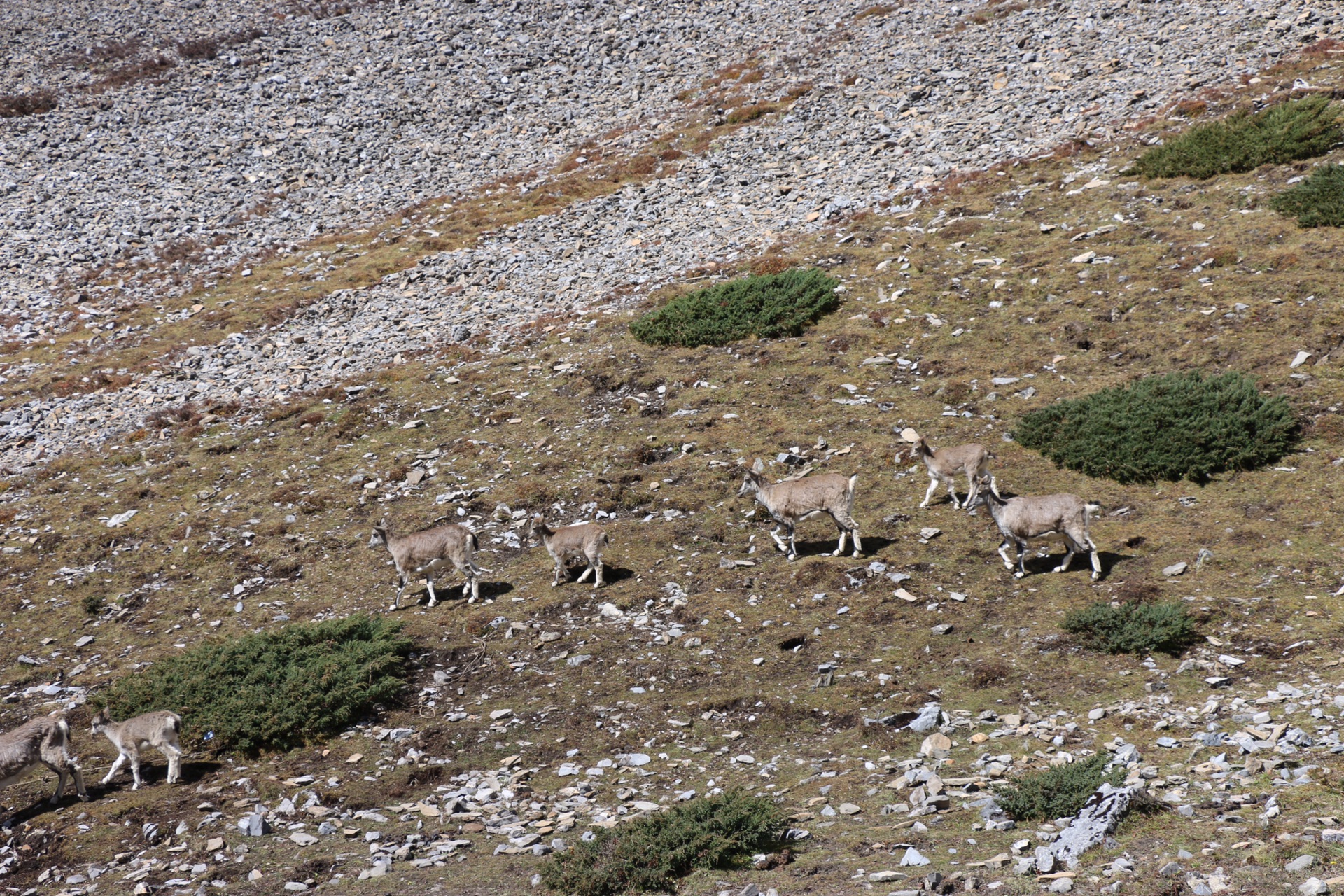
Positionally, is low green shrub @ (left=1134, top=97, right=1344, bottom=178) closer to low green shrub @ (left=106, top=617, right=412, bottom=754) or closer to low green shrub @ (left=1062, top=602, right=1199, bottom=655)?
low green shrub @ (left=1062, top=602, right=1199, bottom=655)

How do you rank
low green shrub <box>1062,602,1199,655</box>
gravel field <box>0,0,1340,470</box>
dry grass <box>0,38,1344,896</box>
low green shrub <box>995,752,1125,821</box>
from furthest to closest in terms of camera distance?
gravel field <box>0,0,1340,470</box> < low green shrub <box>1062,602,1199,655</box> < dry grass <box>0,38,1344,896</box> < low green shrub <box>995,752,1125,821</box>

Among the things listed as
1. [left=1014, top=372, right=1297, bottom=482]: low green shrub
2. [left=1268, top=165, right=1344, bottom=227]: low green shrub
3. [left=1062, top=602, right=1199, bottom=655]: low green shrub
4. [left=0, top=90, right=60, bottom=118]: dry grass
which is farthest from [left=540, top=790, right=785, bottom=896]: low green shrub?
[left=0, top=90, right=60, bottom=118]: dry grass

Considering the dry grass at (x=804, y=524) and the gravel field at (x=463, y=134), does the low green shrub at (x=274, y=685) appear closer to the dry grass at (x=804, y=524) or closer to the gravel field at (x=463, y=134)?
the dry grass at (x=804, y=524)

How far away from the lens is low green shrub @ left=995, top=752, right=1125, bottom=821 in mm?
9602

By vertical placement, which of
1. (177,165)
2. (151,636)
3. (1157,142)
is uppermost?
(177,165)

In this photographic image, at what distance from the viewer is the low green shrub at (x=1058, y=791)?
9.60 meters

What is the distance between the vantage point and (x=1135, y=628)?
13.5m

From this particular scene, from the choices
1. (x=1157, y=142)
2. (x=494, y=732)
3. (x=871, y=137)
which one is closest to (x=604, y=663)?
(x=494, y=732)

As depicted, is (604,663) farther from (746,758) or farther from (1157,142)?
(1157,142)

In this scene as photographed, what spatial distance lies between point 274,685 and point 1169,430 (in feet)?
54.9

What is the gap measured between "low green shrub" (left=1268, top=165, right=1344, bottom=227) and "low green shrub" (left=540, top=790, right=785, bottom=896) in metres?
23.2

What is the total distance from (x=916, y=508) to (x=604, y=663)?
7335mm

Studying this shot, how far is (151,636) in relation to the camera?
60.9 feet

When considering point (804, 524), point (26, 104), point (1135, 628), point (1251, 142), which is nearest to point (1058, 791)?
point (1135, 628)
